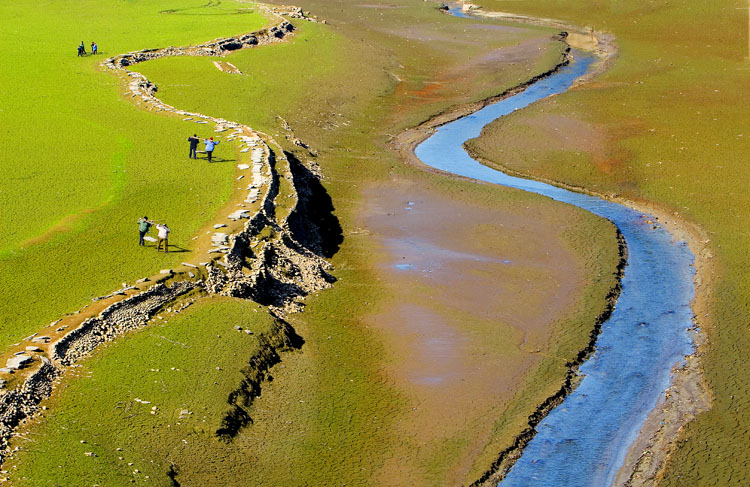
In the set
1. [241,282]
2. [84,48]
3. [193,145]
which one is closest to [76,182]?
[193,145]

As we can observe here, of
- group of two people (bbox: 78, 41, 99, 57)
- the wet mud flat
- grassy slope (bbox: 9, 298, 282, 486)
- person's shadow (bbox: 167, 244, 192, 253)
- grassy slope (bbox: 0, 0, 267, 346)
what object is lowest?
the wet mud flat

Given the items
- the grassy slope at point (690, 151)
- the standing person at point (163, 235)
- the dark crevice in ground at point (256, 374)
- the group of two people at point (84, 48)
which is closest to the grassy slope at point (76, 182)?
the standing person at point (163, 235)

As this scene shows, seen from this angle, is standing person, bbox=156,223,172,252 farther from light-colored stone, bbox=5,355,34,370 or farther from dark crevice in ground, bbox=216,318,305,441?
light-colored stone, bbox=5,355,34,370

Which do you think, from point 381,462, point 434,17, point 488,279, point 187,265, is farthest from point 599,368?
point 434,17

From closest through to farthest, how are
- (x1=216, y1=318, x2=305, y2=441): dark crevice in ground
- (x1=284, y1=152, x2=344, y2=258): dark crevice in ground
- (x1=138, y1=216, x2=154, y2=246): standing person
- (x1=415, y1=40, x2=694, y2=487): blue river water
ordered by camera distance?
(x1=216, y1=318, x2=305, y2=441): dark crevice in ground → (x1=415, y1=40, x2=694, y2=487): blue river water → (x1=138, y1=216, x2=154, y2=246): standing person → (x1=284, y1=152, x2=344, y2=258): dark crevice in ground

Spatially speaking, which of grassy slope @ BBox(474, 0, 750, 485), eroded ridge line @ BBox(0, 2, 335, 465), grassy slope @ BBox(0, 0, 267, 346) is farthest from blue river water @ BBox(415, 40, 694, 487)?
grassy slope @ BBox(0, 0, 267, 346)

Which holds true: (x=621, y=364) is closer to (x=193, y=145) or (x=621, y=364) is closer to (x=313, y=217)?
(x=313, y=217)

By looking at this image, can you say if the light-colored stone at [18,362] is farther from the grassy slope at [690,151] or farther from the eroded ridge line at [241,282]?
the grassy slope at [690,151]
